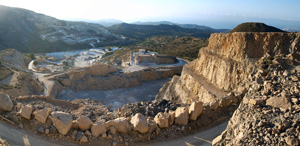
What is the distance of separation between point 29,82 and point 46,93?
9.86ft

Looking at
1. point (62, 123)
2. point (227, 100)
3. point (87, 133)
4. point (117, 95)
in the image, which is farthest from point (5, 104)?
point (117, 95)

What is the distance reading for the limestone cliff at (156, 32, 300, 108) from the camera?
14.4m

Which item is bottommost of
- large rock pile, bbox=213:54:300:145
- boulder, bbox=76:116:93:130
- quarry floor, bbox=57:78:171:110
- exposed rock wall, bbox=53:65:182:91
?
quarry floor, bbox=57:78:171:110

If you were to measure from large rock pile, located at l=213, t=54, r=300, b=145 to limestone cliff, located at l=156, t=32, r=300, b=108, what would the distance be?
6.28 m

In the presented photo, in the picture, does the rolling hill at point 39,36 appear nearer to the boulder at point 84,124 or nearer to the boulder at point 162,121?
the boulder at point 84,124

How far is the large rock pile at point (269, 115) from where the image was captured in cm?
450

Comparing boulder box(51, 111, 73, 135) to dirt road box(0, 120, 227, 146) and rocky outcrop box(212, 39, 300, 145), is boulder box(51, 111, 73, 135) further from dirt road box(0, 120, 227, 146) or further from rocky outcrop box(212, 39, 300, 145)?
rocky outcrop box(212, 39, 300, 145)

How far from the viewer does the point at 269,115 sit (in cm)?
514

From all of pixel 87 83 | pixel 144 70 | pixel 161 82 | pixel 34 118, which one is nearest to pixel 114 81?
pixel 87 83

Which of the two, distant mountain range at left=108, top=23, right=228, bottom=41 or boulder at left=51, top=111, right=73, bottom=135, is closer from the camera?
boulder at left=51, top=111, right=73, bottom=135

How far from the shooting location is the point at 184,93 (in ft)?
66.6

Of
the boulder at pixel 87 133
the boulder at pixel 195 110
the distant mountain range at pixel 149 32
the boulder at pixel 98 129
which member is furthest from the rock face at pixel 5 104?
the distant mountain range at pixel 149 32

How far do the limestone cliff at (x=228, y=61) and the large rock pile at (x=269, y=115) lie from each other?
628 centimetres

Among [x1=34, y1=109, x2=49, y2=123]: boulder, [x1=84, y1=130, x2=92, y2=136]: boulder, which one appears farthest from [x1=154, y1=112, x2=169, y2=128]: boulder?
[x1=34, y1=109, x2=49, y2=123]: boulder
